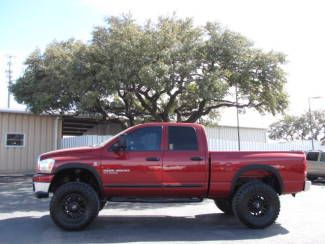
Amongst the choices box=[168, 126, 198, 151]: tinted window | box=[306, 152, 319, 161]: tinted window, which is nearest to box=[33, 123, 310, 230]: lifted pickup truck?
box=[168, 126, 198, 151]: tinted window

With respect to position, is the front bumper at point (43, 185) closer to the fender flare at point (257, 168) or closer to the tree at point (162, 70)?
the fender flare at point (257, 168)

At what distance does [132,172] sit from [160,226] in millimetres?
1333

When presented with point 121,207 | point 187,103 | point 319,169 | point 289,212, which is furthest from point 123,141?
point 319,169

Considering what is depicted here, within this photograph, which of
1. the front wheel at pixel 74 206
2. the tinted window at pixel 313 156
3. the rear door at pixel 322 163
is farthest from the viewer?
the tinted window at pixel 313 156

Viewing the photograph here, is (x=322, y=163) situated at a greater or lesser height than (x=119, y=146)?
lesser

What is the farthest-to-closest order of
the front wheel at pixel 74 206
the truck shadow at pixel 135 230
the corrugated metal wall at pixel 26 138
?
the corrugated metal wall at pixel 26 138
the front wheel at pixel 74 206
the truck shadow at pixel 135 230

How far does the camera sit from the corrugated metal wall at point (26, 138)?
26391mm

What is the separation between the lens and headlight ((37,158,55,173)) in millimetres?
9211

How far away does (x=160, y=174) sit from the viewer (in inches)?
366

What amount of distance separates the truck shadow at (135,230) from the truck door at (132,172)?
0.77m

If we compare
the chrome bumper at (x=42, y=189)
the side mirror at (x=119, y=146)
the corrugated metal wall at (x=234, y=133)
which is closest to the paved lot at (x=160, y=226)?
the chrome bumper at (x=42, y=189)

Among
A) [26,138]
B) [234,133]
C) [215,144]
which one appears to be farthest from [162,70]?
[234,133]

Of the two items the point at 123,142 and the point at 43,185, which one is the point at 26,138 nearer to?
the point at 43,185

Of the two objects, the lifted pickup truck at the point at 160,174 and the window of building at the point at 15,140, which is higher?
the window of building at the point at 15,140
